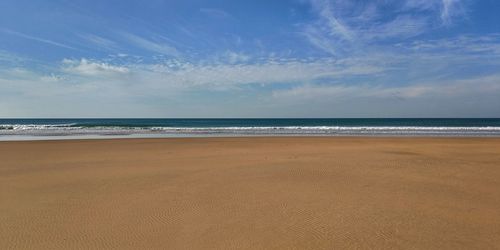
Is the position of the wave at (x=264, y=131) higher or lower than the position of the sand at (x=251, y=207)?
higher

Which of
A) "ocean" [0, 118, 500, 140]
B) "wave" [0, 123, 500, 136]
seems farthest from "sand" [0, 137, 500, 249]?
"wave" [0, 123, 500, 136]

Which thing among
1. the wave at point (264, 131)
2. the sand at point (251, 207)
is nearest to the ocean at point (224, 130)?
the wave at point (264, 131)

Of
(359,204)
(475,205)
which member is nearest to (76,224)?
(359,204)

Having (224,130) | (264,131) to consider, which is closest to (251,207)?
(264,131)

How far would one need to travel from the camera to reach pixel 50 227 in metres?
4.23

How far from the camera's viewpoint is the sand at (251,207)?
381 cm

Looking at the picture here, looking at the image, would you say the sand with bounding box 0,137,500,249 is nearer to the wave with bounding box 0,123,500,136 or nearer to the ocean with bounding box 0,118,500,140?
the ocean with bounding box 0,118,500,140

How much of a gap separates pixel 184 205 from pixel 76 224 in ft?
5.20

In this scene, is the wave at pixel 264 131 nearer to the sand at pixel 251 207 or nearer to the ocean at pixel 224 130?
the ocean at pixel 224 130

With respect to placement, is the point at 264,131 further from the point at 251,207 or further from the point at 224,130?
the point at 251,207

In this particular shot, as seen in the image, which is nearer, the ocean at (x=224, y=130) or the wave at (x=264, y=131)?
the ocean at (x=224, y=130)

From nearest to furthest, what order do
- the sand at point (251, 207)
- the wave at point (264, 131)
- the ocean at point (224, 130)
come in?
the sand at point (251, 207), the ocean at point (224, 130), the wave at point (264, 131)

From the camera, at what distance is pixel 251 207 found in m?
5.11

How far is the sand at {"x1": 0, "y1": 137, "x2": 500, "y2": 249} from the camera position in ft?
12.5
